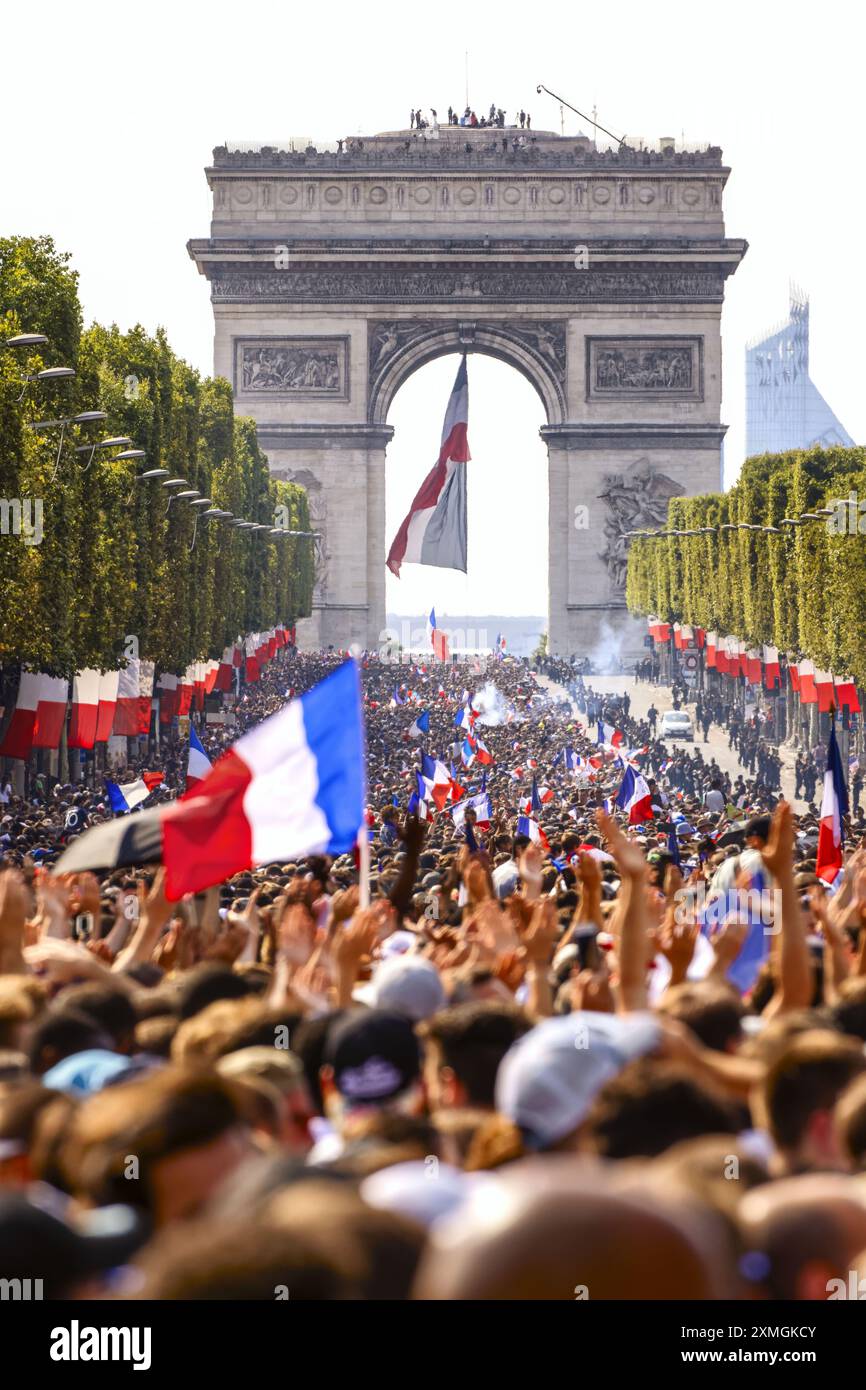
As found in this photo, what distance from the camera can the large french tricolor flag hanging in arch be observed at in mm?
71000

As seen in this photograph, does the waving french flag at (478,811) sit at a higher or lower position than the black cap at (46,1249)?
lower

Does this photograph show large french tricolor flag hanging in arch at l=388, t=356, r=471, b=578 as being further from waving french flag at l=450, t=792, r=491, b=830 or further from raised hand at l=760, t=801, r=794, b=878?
raised hand at l=760, t=801, r=794, b=878

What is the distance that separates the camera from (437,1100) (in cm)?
770

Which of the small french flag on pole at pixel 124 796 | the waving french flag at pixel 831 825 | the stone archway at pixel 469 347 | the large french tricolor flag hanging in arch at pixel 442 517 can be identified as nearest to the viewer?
the waving french flag at pixel 831 825

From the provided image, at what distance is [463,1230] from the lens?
388 centimetres

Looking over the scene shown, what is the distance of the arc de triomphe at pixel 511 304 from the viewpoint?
4003 inches

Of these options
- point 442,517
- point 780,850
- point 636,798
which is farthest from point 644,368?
point 780,850

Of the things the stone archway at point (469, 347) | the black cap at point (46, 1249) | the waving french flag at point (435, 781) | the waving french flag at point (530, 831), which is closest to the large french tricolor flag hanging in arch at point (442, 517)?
the stone archway at point (469, 347)

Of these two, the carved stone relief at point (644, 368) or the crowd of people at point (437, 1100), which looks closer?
the crowd of people at point (437, 1100)

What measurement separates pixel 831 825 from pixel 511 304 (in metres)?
85.1

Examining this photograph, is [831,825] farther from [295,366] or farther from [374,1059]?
[295,366]

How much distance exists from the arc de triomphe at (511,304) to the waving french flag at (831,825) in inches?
3223

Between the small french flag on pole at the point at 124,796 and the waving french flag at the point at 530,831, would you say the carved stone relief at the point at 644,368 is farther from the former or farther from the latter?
the waving french flag at the point at 530,831

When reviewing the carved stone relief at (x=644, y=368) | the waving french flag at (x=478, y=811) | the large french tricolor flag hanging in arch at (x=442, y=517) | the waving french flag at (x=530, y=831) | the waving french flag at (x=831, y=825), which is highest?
the carved stone relief at (x=644, y=368)
